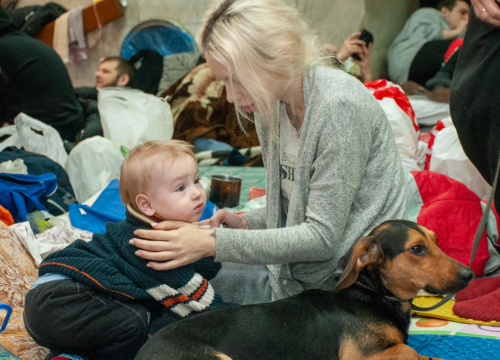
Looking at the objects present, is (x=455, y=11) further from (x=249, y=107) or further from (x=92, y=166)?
(x=249, y=107)

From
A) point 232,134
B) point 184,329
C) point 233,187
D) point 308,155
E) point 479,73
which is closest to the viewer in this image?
point 184,329

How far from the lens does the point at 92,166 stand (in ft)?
9.77

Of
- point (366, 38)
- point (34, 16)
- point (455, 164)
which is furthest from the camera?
point (34, 16)

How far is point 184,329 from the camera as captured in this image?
3.96ft

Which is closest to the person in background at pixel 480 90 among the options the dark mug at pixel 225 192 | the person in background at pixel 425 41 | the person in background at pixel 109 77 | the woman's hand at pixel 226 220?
the woman's hand at pixel 226 220

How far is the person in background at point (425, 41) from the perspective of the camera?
175 inches

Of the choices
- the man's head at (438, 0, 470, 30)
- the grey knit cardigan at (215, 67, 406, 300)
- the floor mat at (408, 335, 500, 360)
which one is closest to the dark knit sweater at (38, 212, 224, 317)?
the grey knit cardigan at (215, 67, 406, 300)

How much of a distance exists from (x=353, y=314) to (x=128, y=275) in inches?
25.8

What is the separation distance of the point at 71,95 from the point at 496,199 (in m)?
3.29

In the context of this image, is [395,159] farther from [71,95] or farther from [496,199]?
[71,95]

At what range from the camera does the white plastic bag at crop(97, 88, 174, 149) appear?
3535 millimetres

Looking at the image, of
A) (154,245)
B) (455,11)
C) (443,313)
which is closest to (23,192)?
(154,245)

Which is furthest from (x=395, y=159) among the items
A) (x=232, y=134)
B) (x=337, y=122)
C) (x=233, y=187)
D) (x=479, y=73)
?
(x=232, y=134)

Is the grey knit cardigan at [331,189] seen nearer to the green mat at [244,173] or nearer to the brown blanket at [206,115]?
the green mat at [244,173]
